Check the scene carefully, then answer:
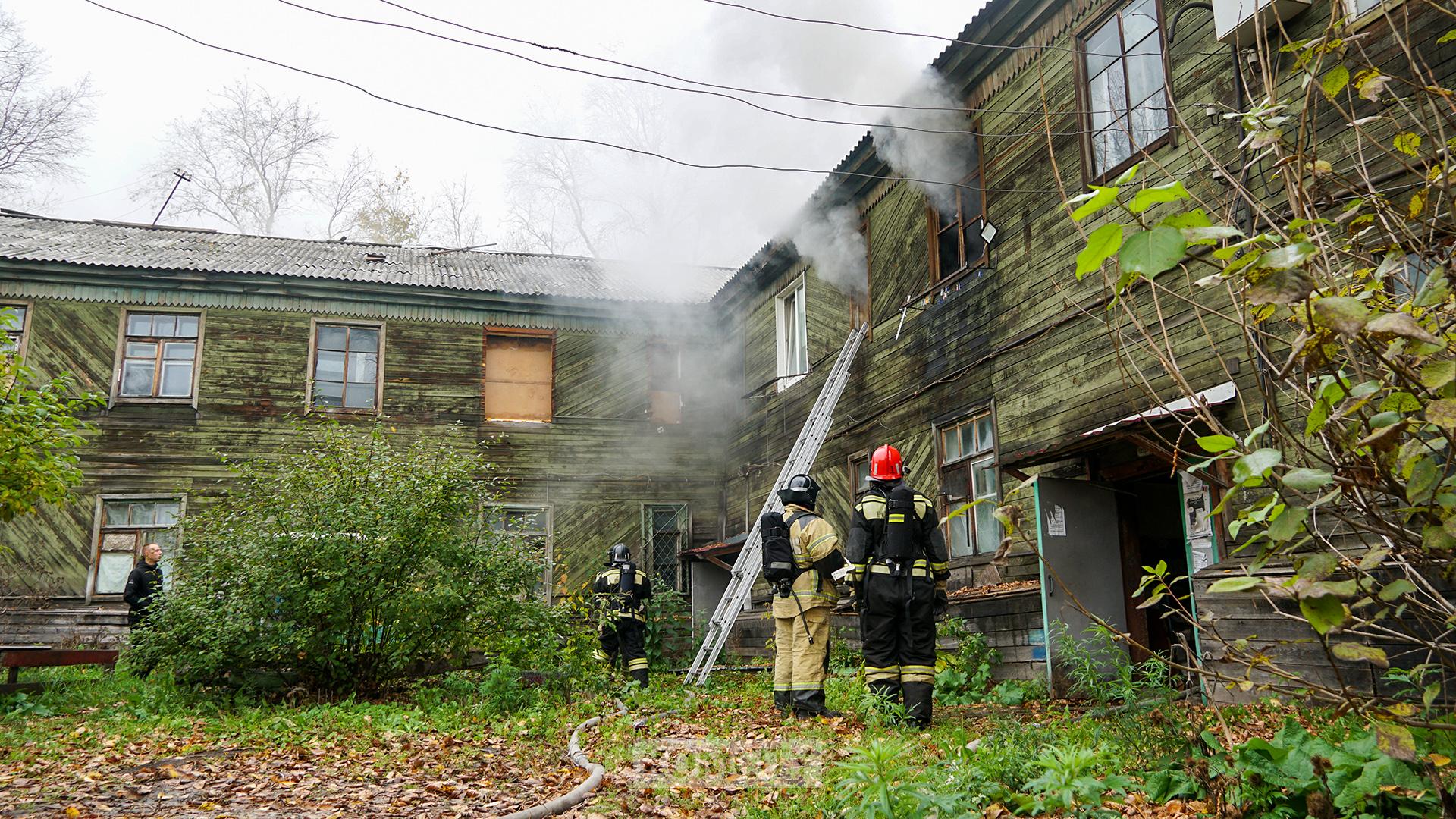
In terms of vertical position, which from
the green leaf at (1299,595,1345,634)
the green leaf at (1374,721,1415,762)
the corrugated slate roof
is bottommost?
the green leaf at (1374,721,1415,762)

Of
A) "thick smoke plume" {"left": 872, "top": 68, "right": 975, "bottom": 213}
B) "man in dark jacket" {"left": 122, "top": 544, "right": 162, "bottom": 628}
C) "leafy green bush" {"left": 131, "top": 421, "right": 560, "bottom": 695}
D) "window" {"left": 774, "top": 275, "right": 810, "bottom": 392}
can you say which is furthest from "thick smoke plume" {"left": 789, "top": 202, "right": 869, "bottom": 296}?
"man in dark jacket" {"left": 122, "top": 544, "right": 162, "bottom": 628}

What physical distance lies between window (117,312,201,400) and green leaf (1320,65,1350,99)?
61.3 feet

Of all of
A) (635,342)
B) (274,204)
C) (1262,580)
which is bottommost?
(1262,580)

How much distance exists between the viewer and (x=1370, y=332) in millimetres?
2506

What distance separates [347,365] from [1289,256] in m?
18.4

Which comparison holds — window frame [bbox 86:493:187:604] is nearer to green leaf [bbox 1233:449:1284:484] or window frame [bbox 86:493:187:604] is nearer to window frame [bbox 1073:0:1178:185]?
window frame [bbox 1073:0:1178:185]

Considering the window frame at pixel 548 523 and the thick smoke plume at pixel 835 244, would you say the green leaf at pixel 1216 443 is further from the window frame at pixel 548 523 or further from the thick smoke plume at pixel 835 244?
the window frame at pixel 548 523

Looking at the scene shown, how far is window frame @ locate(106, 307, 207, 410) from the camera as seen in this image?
17906 mm

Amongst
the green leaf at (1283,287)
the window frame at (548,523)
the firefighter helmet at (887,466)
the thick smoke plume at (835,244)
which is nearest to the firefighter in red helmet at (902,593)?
the firefighter helmet at (887,466)

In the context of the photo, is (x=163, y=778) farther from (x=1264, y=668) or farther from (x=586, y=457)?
(x=586, y=457)

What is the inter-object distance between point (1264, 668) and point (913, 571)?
4177 mm

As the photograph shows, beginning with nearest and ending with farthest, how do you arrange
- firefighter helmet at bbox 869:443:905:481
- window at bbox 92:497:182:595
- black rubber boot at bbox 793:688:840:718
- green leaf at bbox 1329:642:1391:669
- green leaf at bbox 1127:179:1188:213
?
green leaf at bbox 1127:179:1188:213
green leaf at bbox 1329:642:1391:669
firefighter helmet at bbox 869:443:905:481
black rubber boot at bbox 793:688:840:718
window at bbox 92:497:182:595

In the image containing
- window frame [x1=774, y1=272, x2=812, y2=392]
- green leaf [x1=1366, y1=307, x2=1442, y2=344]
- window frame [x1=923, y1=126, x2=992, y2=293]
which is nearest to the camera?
green leaf [x1=1366, y1=307, x2=1442, y2=344]

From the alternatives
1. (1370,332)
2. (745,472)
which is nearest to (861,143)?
(745,472)
